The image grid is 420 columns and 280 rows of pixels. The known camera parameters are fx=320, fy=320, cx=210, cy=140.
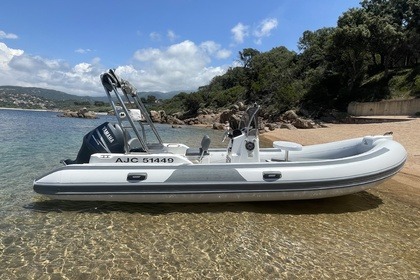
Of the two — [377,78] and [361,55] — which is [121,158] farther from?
[377,78]

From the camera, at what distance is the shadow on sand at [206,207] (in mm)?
5371

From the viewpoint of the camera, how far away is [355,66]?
29.2 metres

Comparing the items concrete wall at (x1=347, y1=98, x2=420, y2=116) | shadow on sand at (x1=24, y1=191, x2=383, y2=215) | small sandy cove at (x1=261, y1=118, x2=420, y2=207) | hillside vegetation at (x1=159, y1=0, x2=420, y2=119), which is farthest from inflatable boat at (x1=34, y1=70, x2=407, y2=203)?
hillside vegetation at (x1=159, y1=0, x2=420, y2=119)

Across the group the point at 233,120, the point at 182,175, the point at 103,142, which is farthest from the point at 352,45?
the point at 103,142

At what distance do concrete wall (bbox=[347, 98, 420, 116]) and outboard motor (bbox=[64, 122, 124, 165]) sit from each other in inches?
906

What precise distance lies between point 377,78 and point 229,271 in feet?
103

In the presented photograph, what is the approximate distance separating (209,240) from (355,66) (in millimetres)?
29249

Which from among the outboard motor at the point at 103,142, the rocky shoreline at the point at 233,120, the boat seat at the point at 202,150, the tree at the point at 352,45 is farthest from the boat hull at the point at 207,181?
the tree at the point at 352,45

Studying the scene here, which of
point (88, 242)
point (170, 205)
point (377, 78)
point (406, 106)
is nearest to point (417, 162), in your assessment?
point (170, 205)

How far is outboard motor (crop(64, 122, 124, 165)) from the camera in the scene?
584 cm

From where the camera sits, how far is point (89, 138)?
5.91 m

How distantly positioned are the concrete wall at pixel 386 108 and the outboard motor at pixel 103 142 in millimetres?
23000

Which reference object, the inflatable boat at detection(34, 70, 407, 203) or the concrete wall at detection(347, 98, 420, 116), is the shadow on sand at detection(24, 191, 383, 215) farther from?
Answer: the concrete wall at detection(347, 98, 420, 116)

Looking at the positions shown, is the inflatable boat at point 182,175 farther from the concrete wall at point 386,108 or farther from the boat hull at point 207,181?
the concrete wall at point 386,108
